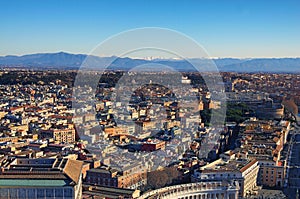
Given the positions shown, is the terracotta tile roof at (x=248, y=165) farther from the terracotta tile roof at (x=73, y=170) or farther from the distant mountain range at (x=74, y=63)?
the distant mountain range at (x=74, y=63)

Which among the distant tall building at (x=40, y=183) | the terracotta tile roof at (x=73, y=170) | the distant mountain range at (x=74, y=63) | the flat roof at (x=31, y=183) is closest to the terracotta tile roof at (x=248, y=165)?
the terracotta tile roof at (x=73, y=170)

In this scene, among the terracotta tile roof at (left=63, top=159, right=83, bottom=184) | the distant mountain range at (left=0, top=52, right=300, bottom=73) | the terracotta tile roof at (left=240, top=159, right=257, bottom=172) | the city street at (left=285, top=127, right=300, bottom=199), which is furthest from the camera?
the distant mountain range at (left=0, top=52, right=300, bottom=73)

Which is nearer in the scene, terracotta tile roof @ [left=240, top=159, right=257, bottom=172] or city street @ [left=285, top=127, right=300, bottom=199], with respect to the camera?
terracotta tile roof @ [left=240, top=159, right=257, bottom=172]

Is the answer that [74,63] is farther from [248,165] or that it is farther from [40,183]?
[40,183]

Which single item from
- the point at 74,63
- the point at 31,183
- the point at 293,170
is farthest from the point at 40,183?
the point at 74,63

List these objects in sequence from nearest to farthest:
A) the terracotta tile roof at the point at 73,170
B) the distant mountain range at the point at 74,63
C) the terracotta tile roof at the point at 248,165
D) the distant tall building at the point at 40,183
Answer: the distant tall building at the point at 40,183 → the terracotta tile roof at the point at 73,170 → the terracotta tile roof at the point at 248,165 → the distant mountain range at the point at 74,63

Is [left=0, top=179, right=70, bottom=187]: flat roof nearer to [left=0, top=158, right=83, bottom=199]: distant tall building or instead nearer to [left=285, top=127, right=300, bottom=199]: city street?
[left=0, top=158, right=83, bottom=199]: distant tall building

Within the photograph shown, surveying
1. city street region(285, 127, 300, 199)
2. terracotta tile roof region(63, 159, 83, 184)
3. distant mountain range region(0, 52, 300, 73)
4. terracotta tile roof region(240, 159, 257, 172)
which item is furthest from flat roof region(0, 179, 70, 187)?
distant mountain range region(0, 52, 300, 73)

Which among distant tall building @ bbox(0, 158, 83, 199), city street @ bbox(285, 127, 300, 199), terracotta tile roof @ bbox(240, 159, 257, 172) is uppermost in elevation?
distant tall building @ bbox(0, 158, 83, 199)

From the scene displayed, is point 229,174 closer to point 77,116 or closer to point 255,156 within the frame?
point 255,156
